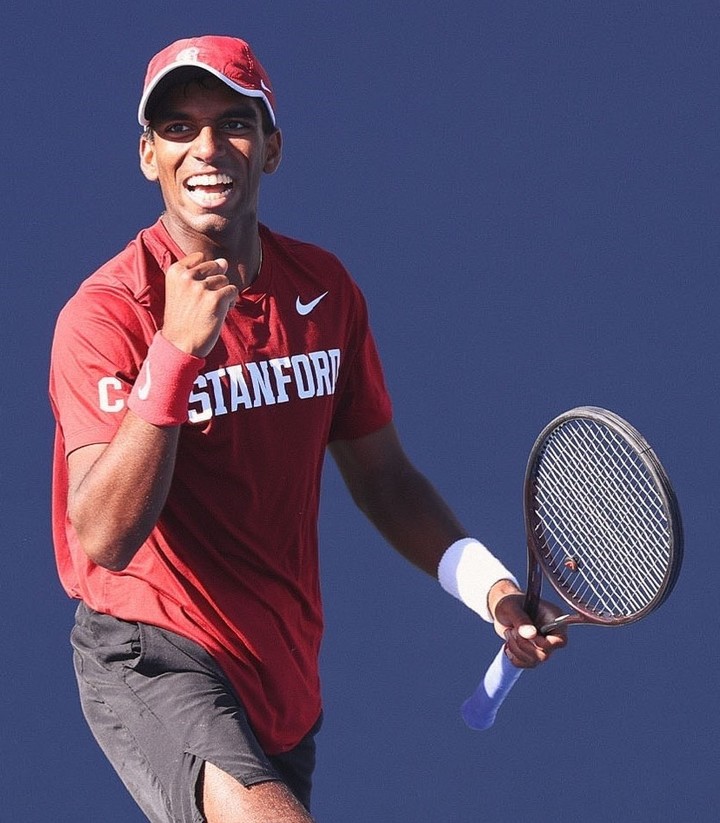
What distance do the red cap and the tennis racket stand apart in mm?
723

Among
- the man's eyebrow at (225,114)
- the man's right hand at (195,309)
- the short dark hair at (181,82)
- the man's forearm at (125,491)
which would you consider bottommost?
the man's forearm at (125,491)

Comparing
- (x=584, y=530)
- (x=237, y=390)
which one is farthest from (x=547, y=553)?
(x=237, y=390)

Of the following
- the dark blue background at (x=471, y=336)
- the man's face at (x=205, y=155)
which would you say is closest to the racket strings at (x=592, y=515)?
the man's face at (x=205, y=155)

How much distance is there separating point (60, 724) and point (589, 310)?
4.85ft

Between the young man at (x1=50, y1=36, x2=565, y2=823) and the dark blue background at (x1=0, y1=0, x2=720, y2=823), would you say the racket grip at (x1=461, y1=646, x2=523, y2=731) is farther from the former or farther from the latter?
the dark blue background at (x1=0, y1=0, x2=720, y2=823)

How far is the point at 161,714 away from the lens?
8.64 ft

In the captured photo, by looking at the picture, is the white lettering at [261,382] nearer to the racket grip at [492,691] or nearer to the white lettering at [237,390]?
the white lettering at [237,390]

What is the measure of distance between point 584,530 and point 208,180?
0.86 metres

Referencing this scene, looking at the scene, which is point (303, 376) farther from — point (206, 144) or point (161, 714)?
point (161, 714)

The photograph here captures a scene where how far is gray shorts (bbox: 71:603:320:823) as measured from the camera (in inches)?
100

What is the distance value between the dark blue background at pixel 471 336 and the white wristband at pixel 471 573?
3.43 feet

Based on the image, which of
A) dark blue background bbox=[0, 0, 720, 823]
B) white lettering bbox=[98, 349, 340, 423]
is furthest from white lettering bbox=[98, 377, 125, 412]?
dark blue background bbox=[0, 0, 720, 823]

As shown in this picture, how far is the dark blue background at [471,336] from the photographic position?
3.93m

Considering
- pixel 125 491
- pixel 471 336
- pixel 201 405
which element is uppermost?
pixel 471 336
